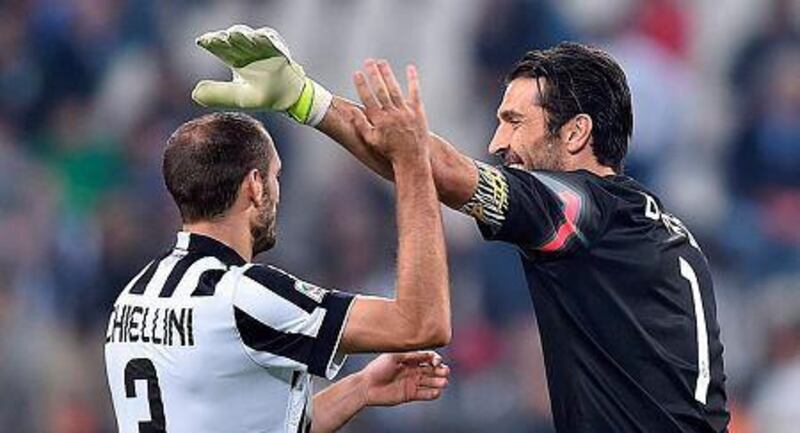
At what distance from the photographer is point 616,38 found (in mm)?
9039

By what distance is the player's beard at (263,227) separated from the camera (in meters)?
4.88

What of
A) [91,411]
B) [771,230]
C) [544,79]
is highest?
[544,79]

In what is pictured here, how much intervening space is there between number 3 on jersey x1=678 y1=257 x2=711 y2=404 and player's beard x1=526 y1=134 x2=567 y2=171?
44 cm

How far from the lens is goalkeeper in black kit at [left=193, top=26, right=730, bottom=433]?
4.70 meters

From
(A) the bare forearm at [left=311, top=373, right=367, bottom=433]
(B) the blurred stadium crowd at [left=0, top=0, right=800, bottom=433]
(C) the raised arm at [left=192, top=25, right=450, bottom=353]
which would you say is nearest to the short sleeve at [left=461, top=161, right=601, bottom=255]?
(C) the raised arm at [left=192, top=25, right=450, bottom=353]

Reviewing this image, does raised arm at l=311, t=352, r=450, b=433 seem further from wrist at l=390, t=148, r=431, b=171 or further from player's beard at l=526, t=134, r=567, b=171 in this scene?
wrist at l=390, t=148, r=431, b=171

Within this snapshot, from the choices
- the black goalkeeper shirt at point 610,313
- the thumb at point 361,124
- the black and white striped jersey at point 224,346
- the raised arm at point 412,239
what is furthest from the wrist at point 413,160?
the black and white striped jersey at point 224,346

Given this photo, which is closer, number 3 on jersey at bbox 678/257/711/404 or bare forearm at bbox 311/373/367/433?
number 3 on jersey at bbox 678/257/711/404

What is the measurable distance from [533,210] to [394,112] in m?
0.45

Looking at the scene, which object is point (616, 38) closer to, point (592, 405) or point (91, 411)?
point (91, 411)

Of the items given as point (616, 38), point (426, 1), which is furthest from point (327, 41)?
point (616, 38)

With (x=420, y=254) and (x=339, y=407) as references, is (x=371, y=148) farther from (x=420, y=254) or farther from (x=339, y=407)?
(x=339, y=407)

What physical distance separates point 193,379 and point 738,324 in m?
4.58

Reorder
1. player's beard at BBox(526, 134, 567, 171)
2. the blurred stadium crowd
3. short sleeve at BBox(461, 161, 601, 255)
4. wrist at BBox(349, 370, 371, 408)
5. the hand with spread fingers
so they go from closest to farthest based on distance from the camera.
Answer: the hand with spread fingers
short sleeve at BBox(461, 161, 601, 255)
player's beard at BBox(526, 134, 567, 171)
wrist at BBox(349, 370, 371, 408)
the blurred stadium crowd
